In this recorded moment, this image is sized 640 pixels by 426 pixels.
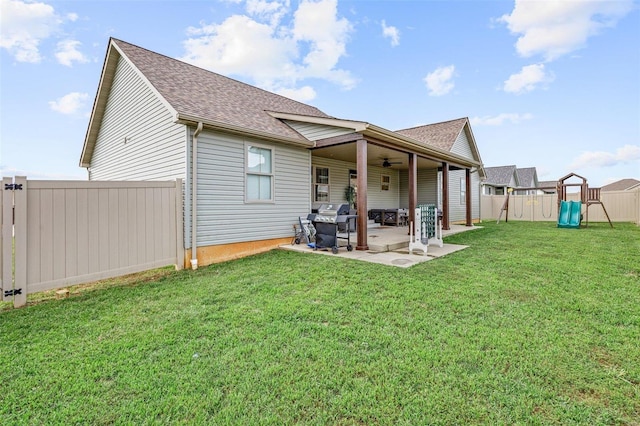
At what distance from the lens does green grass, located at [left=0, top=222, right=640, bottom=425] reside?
1800mm

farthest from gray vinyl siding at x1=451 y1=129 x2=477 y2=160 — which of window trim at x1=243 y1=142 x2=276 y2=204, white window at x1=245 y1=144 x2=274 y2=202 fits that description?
white window at x1=245 y1=144 x2=274 y2=202

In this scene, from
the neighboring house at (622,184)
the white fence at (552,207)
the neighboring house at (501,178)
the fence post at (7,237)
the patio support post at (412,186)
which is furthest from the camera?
the neighboring house at (622,184)

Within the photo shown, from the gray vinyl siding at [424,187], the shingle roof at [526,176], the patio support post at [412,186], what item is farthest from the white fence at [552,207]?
the shingle roof at [526,176]

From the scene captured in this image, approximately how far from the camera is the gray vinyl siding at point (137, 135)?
618 centimetres

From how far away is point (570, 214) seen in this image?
12258 millimetres

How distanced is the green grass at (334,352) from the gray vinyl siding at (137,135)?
303 cm

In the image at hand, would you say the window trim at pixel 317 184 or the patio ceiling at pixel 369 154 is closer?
the patio ceiling at pixel 369 154

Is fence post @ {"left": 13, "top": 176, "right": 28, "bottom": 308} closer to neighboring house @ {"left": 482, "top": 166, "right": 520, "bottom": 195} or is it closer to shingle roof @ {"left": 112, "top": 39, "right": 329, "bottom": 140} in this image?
shingle roof @ {"left": 112, "top": 39, "right": 329, "bottom": 140}

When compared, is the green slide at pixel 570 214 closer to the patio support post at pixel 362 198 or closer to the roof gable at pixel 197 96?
the patio support post at pixel 362 198

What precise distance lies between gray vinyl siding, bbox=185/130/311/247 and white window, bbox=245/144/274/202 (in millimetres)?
120

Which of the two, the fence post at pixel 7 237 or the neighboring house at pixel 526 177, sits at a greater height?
the neighboring house at pixel 526 177

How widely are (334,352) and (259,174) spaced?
5.19 metres

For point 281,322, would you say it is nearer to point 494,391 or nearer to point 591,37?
point 494,391

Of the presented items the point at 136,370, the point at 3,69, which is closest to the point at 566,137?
the point at 136,370
